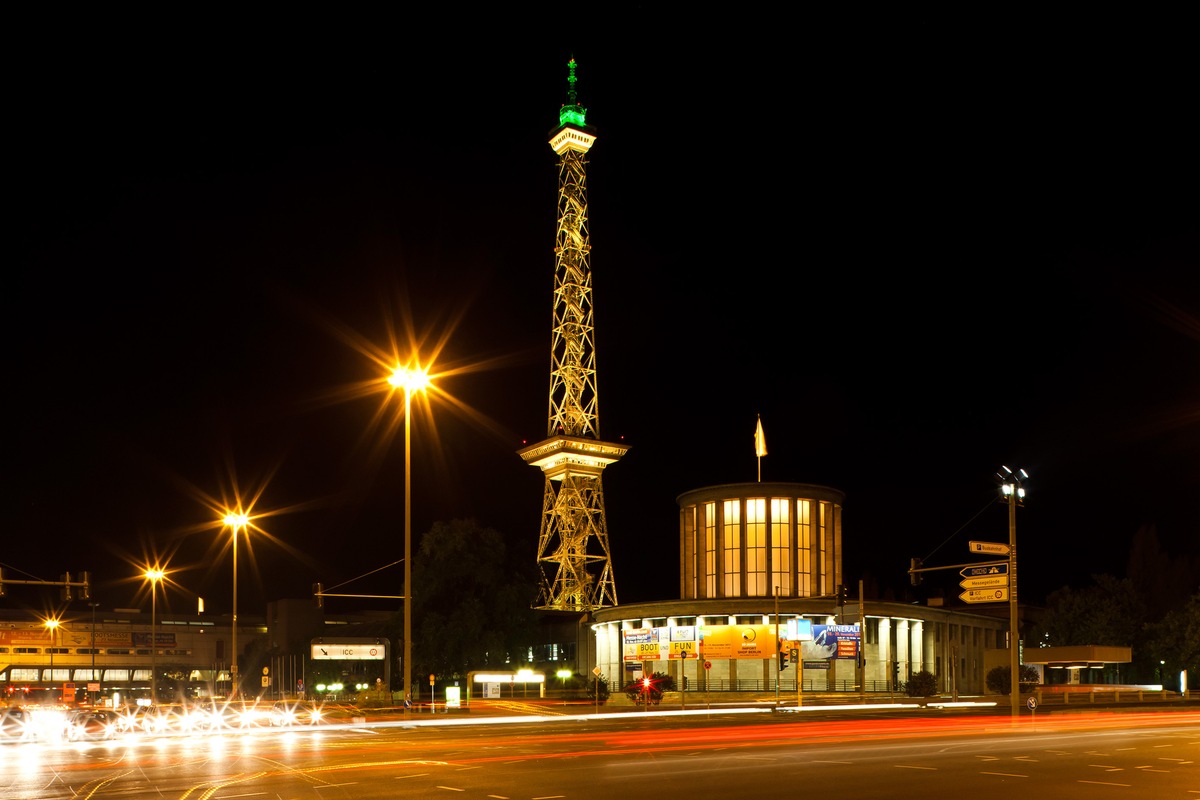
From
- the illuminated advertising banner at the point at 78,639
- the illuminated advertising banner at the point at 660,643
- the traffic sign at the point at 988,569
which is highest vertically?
the traffic sign at the point at 988,569

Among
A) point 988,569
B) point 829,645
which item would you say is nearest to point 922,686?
point 829,645

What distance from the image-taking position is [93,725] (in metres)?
39.8

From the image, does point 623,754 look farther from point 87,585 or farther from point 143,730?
point 87,585

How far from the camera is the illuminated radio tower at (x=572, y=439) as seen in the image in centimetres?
11681

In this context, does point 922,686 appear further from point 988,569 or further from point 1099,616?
point 988,569

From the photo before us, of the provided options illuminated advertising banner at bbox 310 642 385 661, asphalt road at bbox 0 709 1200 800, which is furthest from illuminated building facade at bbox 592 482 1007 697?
asphalt road at bbox 0 709 1200 800

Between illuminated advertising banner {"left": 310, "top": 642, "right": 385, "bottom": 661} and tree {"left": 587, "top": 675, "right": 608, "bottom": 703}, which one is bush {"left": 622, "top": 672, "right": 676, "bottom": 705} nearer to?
tree {"left": 587, "top": 675, "right": 608, "bottom": 703}

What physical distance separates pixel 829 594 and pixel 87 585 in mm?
51500

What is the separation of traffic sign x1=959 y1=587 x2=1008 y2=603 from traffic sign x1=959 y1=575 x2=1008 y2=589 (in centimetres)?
14

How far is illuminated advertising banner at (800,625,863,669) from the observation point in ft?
243

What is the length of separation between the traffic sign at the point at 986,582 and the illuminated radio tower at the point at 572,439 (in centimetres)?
7504

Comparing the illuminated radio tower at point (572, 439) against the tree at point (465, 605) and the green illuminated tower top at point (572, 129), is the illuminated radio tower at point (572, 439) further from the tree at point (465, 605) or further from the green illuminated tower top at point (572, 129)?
the tree at point (465, 605)

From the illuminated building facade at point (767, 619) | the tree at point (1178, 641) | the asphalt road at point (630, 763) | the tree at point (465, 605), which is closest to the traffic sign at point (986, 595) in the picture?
the asphalt road at point (630, 763)

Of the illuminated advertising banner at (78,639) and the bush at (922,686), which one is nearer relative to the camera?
the bush at (922,686)
